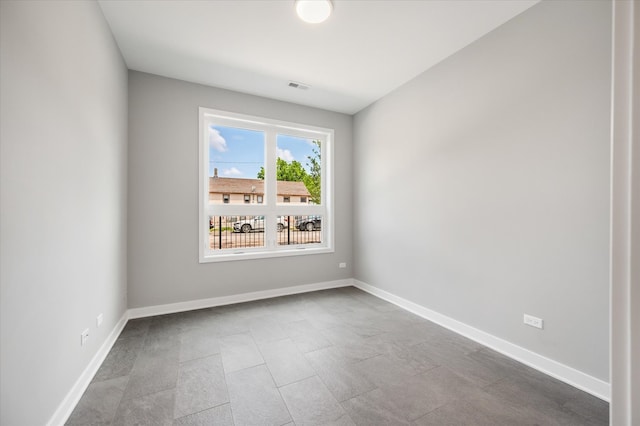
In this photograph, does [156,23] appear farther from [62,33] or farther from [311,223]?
[311,223]

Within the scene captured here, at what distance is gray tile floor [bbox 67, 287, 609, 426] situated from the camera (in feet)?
5.58

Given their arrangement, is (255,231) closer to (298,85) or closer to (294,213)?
(294,213)

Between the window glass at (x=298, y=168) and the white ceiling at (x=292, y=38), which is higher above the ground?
the white ceiling at (x=292, y=38)

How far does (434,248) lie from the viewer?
319 cm

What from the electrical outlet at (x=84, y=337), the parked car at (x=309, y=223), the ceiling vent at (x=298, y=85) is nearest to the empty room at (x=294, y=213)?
the electrical outlet at (x=84, y=337)

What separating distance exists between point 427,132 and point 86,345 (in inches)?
150

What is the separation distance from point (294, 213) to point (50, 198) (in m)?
3.04

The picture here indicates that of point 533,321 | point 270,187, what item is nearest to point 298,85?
point 270,187

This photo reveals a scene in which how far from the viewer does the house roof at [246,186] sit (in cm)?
385

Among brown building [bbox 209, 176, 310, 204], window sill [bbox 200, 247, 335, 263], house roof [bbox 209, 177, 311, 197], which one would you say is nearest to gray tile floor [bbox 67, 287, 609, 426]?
window sill [bbox 200, 247, 335, 263]

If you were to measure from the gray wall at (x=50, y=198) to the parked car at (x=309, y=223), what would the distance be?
2.57 m

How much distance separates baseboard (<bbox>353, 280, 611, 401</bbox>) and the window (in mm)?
1908

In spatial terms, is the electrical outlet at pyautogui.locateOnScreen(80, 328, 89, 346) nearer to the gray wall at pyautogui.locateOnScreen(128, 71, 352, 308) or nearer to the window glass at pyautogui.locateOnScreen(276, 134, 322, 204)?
the gray wall at pyautogui.locateOnScreen(128, 71, 352, 308)

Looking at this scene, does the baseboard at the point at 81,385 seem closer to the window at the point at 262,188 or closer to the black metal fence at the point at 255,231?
the window at the point at 262,188
